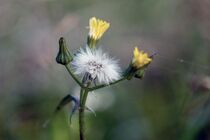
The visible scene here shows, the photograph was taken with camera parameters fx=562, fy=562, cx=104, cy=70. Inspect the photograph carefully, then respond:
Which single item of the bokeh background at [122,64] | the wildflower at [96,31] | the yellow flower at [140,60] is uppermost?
the wildflower at [96,31]

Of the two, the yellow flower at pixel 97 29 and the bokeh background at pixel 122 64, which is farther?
the bokeh background at pixel 122 64

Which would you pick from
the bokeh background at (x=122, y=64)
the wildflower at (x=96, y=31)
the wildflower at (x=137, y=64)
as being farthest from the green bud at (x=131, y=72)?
the bokeh background at (x=122, y=64)

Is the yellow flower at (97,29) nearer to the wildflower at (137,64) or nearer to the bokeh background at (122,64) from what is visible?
the wildflower at (137,64)

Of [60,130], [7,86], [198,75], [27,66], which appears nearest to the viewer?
[60,130]

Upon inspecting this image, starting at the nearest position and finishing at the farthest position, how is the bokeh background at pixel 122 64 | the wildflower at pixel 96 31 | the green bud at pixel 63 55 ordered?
the green bud at pixel 63 55 < the wildflower at pixel 96 31 < the bokeh background at pixel 122 64

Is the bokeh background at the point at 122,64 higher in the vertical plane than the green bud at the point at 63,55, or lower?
lower

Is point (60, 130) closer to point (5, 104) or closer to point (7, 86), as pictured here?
point (5, 104)

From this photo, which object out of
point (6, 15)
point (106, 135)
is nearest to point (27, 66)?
point (6, 15)
